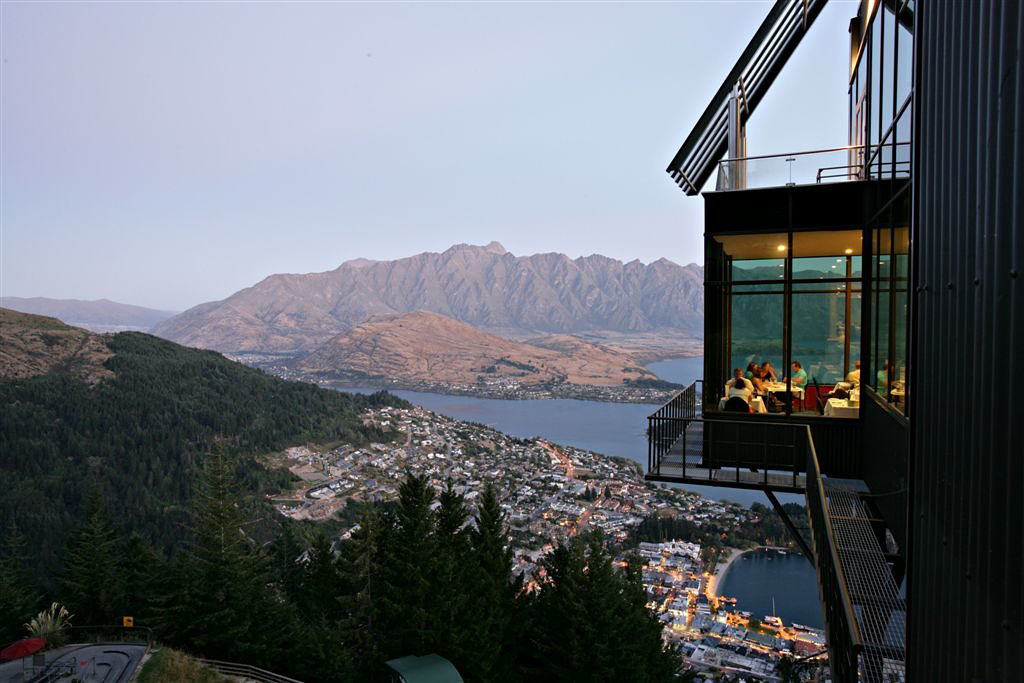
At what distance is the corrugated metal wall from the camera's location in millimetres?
2656

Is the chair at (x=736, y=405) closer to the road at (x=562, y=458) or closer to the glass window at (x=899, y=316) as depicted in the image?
the glass window at (x=899, y=316)

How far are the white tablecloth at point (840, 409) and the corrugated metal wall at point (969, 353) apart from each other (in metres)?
4.61

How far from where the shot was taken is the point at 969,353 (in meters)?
3.27

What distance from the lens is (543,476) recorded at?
331ft

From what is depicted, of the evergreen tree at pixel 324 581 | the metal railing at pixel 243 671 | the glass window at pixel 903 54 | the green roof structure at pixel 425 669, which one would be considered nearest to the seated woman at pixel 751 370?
the glass window at pixel 903 54

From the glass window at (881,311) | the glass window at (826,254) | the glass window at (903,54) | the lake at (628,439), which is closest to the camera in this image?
the glass window at (903,54)

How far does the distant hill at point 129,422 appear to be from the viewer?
8350 cm

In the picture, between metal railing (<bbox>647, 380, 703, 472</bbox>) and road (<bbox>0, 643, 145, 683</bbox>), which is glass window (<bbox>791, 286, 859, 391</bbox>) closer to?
metal railing (<bbox>647, 380, 703, 472</bbox>)

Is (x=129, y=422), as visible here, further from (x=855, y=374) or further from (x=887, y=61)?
(x=887, y=61)

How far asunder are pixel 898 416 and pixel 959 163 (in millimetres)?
3379

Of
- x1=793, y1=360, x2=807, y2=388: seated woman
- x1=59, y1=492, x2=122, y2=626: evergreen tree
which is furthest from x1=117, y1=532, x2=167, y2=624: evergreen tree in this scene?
x1=793, y1=360, x2=807, y2=388: seated woman

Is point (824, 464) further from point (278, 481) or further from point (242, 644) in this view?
Result: point (278, 481)

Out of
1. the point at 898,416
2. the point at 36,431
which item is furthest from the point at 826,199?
the point at 36,431

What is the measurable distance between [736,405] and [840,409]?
137 cm
